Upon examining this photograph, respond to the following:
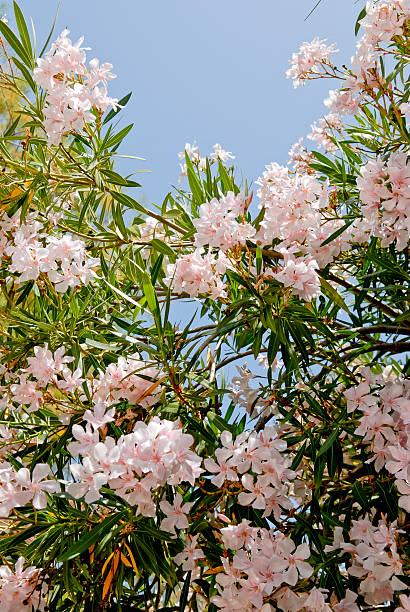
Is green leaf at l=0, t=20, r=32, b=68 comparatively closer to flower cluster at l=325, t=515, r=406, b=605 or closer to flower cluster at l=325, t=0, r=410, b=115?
flower cluster at l=325, t=0, r=410, b=115

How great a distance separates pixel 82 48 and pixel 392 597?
65.0 inches

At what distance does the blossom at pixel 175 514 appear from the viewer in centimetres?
144

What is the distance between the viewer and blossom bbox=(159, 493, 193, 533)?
4.72ft

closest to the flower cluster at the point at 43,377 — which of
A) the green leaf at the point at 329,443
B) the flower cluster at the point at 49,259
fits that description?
the flower cluster at the point at 49,259

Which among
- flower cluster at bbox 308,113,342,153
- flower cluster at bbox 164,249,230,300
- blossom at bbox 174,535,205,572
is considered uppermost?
flower cluster at bbox 308,113,342,153

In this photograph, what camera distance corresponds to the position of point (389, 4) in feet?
6.17

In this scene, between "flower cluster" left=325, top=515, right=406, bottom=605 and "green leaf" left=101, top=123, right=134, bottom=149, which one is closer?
"flower cluster" left=325, top=515, right=406, bottom=605

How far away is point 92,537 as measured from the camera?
1.38m

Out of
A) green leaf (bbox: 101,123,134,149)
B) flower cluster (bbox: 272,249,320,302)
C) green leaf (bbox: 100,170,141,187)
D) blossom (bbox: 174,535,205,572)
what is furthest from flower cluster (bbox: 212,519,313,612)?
green leaf (bbox: 101,123,134,149)

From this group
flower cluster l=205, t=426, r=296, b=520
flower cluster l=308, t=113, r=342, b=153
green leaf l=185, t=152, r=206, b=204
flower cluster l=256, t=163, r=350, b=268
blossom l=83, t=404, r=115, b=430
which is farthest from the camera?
flower cluster l=308, t=113, r=342, b=153

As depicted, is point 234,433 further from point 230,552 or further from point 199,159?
point 199,159

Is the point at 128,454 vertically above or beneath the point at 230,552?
above

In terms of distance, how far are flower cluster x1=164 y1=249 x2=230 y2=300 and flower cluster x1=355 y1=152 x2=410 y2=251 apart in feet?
1.34

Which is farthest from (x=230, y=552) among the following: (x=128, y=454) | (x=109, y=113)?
(x=109, y=113)
